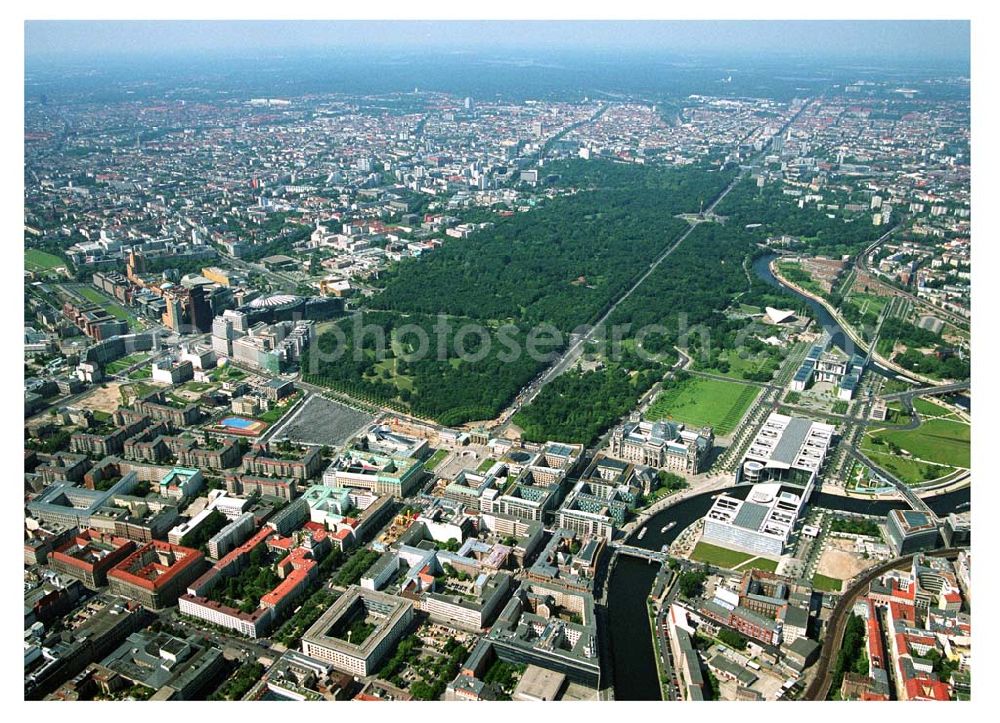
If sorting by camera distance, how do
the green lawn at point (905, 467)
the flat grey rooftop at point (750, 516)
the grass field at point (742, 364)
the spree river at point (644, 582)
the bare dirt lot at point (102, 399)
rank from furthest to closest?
1. the grass field at point (742, 364)
2. the bare dirt lot at point (102, 399)
3. the green lawn at point (905, 467)
4. the flat grey rooftop at point (750, 516)
5. the spree river at point (644, 582)

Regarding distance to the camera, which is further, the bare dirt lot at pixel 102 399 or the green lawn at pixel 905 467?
the bare dirt lot at pixel 102 399

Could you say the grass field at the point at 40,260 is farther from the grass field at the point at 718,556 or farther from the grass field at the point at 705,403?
the grass field at the point at 718,556

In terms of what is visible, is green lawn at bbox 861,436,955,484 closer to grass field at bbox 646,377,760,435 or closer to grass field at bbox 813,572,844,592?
grass field at bbox 646,377,760,435

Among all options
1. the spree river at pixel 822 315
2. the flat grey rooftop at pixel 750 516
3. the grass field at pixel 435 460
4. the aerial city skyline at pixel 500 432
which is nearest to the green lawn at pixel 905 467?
the aerial city skyline at pixel 500 432

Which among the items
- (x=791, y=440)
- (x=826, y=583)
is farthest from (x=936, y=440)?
(x=826, y=583)

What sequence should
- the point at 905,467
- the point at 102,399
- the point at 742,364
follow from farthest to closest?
the point at 742,364 → the point at 102,399 → the point at 905,467

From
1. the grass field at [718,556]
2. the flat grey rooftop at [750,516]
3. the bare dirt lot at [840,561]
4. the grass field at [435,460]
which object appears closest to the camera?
the bare dirt lot at [840,561]

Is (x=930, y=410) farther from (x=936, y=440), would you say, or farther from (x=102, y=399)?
(x=102, y=399)

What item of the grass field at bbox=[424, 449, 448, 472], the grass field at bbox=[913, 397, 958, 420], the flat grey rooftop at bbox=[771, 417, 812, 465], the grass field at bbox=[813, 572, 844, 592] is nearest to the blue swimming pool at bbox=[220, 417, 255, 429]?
the grass field at bbox=[424, 449, 448, 472]
